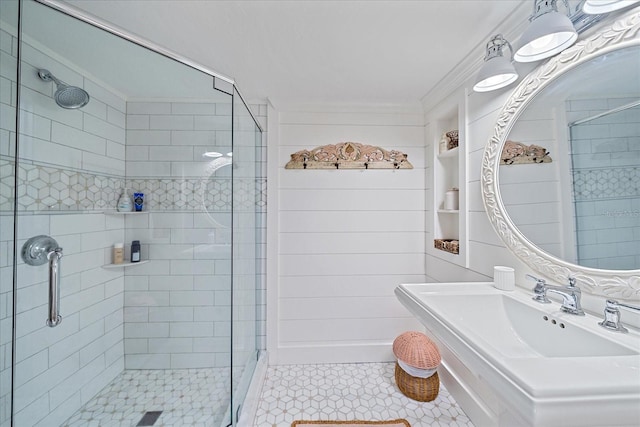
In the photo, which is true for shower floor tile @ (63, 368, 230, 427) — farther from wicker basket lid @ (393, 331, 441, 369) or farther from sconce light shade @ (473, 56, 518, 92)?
sconce light shade @ (473, 56, 518, 92)

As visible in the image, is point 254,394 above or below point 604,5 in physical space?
below

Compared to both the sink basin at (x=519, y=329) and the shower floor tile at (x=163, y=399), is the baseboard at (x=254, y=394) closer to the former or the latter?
the shower floor tile at (x=163, y=399)

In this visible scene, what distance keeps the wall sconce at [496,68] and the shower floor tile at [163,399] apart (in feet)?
7.11

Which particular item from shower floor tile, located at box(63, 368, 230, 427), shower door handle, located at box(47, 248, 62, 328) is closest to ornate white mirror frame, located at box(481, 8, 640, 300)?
shower floor tile, located at box(63, 368, 230, 427)

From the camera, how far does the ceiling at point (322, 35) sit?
117 cm

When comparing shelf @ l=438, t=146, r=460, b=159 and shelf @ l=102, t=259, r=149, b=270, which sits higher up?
shelf @ l=438, t=146, r=460, b=159

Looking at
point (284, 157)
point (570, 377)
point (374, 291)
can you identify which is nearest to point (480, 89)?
point (570, 377)

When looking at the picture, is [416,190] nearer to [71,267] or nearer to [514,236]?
[514,236]

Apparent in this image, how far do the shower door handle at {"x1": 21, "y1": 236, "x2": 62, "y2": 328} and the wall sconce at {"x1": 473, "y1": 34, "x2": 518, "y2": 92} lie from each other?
2.20 meters

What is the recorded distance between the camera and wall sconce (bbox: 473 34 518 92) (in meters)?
1.13

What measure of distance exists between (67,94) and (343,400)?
7.99 ft

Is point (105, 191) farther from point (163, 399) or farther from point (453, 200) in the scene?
point (453, 200)

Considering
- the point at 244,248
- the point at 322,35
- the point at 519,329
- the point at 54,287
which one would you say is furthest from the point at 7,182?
the point at 519,329

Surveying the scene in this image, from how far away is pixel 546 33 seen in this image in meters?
0.89
